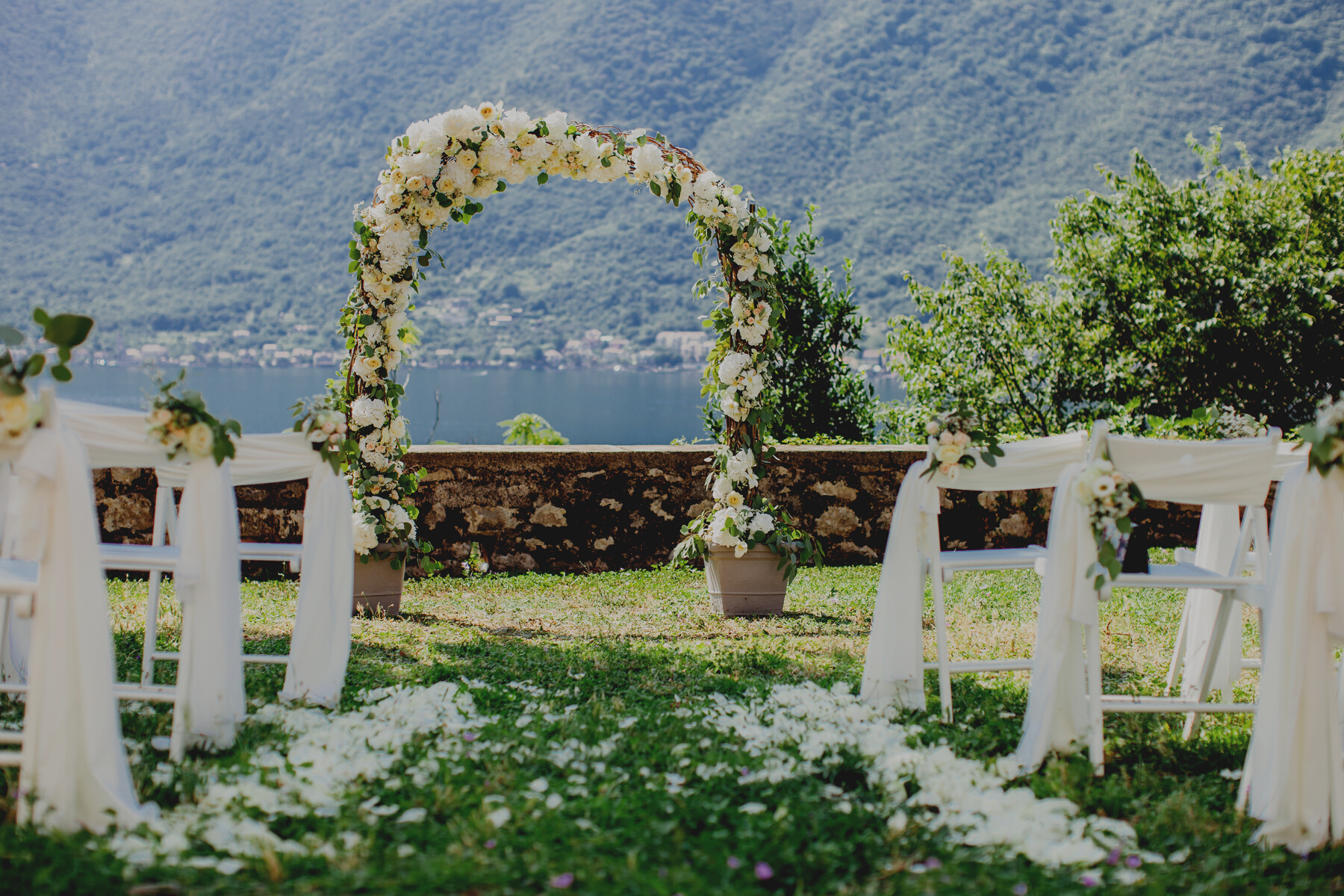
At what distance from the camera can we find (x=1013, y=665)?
359 cm

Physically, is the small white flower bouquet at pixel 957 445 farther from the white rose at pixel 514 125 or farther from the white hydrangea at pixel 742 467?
the white rose at pixel 514 125

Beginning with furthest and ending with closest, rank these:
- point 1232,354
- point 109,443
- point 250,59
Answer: point 250,59 < point 1232,354 < point 109,443

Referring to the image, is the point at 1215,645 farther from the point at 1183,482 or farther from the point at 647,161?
the point at 647,161

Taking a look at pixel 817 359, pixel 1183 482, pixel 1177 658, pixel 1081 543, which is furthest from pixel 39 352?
pixel 817 359

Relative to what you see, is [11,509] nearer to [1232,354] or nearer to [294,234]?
[1232,354]

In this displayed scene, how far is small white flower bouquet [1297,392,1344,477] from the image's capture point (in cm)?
262

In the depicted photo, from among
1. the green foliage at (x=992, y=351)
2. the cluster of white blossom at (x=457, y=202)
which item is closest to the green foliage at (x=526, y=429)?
the green foliage at (x=992, y=351)

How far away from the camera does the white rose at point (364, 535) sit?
516cm

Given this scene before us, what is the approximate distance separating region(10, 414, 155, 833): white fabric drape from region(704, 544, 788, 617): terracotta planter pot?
332cm

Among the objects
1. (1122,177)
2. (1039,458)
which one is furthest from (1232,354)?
(1039,458)

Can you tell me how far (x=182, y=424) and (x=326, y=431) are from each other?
2.16ft

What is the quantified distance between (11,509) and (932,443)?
9.02 ft

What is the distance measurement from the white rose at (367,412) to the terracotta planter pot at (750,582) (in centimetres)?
192

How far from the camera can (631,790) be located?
2.78 metres
